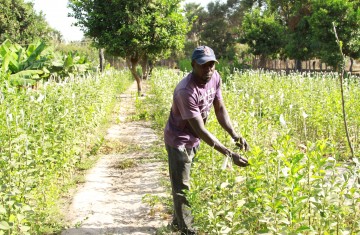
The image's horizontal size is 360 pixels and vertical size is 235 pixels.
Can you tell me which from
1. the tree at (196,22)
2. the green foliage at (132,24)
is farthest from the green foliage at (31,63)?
the tree at (196,22)

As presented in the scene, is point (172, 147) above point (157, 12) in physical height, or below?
below

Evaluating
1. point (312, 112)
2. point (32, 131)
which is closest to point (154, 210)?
point (32, 131)

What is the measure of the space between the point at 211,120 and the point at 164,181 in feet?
4.24

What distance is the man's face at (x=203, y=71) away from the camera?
3296 millimetres

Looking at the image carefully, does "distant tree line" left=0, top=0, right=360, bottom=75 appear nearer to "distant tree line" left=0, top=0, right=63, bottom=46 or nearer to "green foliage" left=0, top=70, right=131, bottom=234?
"distant tree line" left=0, top=0, right=63, bottom=46

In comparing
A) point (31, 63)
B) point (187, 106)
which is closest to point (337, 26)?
point (31, 63)

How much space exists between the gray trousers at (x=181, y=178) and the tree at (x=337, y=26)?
18.0 metres

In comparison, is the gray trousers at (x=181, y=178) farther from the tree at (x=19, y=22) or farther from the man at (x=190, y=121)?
the tree at (x=19, y=22)

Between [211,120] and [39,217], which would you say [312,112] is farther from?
[39,217]

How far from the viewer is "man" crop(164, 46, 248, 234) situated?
3260 mm

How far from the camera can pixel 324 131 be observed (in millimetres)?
7090

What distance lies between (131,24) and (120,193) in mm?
11852

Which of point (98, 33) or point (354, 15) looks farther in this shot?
point (354, 15)

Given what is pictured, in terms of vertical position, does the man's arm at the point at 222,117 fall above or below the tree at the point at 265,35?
below
